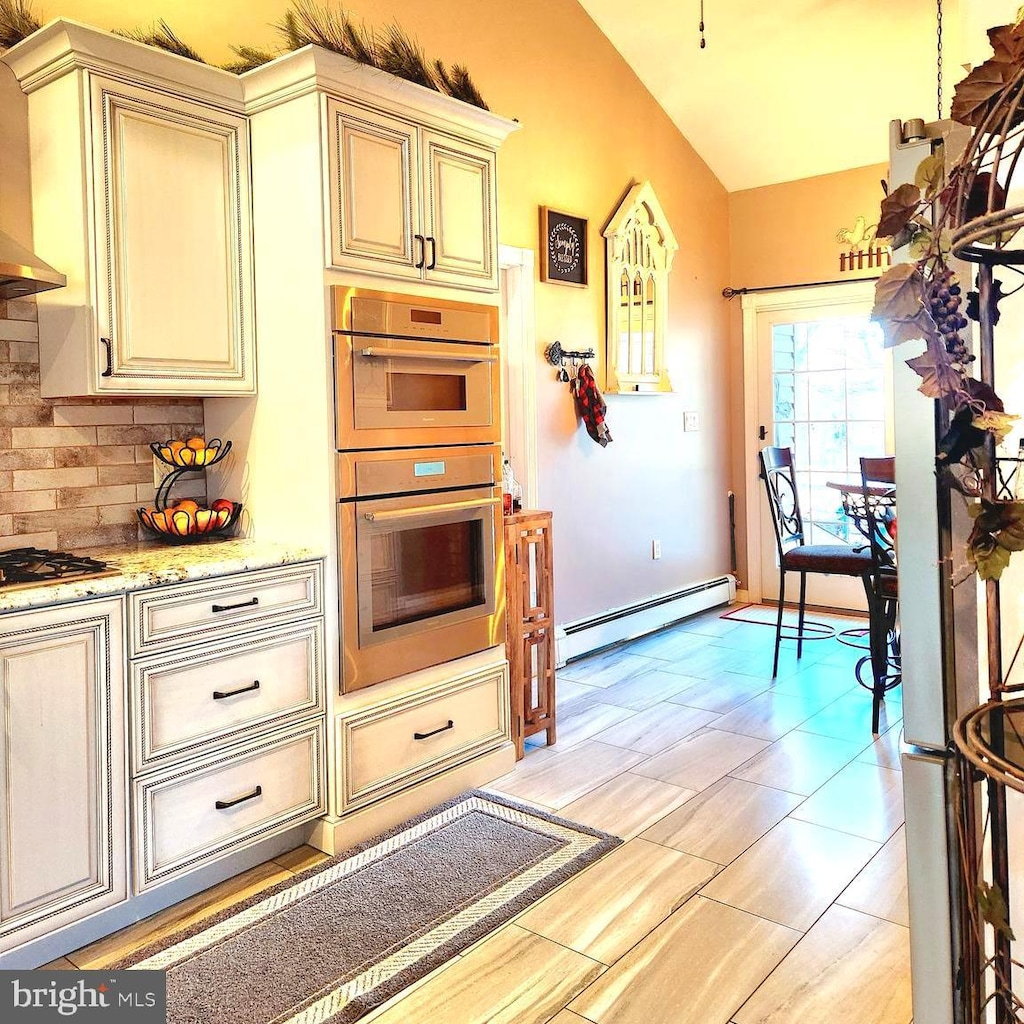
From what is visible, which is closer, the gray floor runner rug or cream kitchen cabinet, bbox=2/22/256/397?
the gray floor runner rug

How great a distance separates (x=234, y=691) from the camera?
2391 mm

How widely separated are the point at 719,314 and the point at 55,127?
4.23m

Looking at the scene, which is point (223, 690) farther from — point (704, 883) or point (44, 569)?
point (704, 883)

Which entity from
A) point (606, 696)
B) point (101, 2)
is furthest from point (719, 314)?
point (101, 2)

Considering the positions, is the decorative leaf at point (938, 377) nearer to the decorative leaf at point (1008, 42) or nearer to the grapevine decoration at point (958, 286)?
the grapevine decoration at point (958, 286)

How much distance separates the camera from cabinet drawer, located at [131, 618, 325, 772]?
222 cm

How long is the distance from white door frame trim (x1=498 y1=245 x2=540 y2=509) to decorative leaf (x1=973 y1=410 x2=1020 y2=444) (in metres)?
3.35

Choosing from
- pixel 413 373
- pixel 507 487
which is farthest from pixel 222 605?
pixel 507 487

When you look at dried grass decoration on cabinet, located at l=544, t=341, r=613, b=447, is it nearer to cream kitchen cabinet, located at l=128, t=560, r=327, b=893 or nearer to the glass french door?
the glass french door

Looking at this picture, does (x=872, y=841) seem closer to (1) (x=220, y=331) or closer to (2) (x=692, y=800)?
(2) (x=692, y=800)

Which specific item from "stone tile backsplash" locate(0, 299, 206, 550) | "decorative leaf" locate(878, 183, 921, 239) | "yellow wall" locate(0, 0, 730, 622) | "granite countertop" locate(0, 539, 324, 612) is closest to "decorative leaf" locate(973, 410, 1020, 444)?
"decorative leaf" locate(878, 183, 921, 239)

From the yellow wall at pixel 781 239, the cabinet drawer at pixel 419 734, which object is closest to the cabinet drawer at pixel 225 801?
the cabinet drawer at pixel 419 734

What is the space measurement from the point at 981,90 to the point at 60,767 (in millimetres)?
2156

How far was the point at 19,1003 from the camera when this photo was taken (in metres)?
1.92
